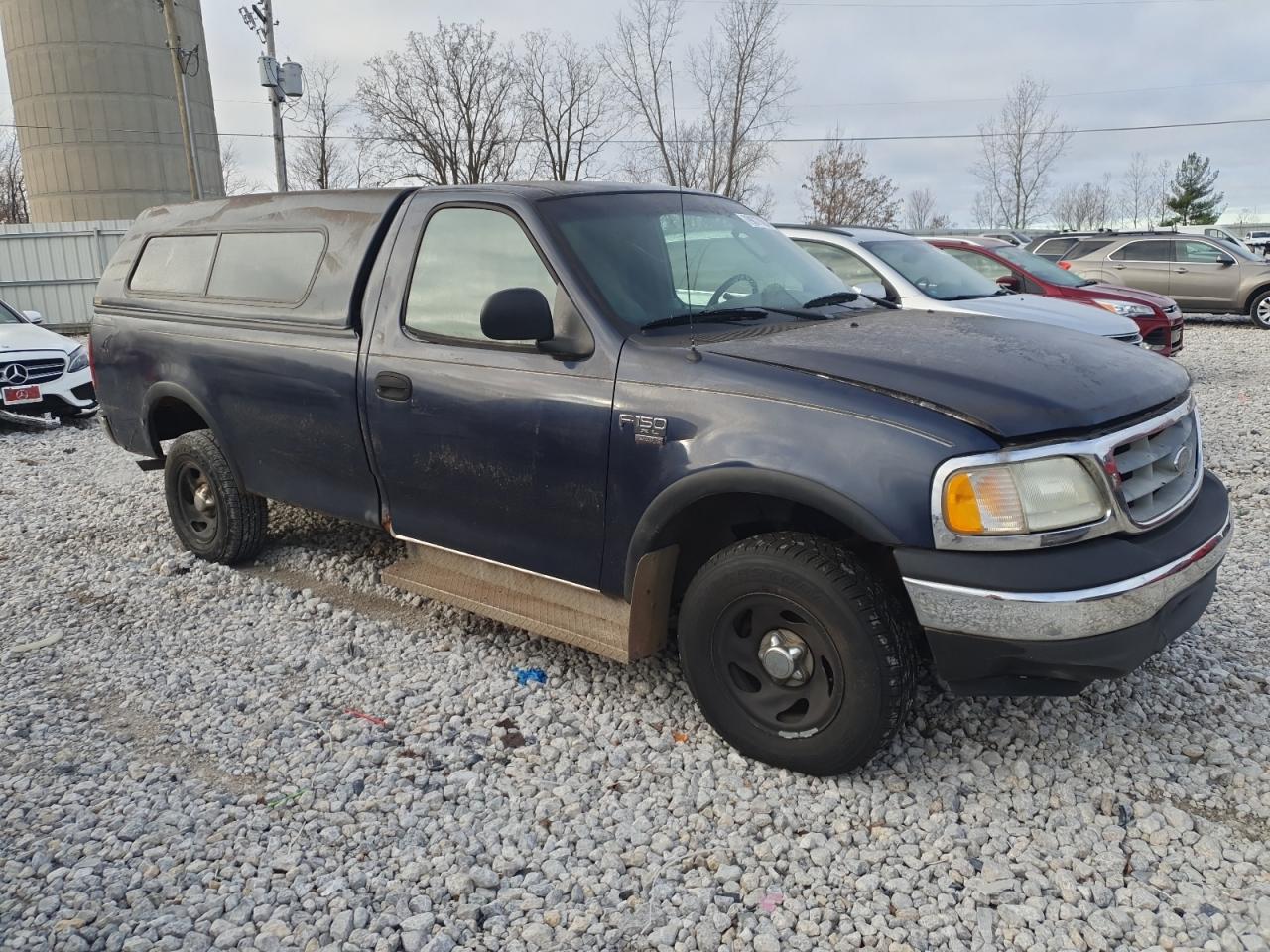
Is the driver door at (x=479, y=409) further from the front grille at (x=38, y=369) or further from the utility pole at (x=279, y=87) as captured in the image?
the utility pole at (x=279, y=87)

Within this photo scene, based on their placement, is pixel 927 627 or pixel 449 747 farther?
pixel 449 747

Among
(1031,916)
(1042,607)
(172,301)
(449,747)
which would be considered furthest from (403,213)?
(1031,916)

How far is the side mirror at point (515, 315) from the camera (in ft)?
11.0

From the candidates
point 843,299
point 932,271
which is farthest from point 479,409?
point 932,271

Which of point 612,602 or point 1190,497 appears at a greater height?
point 1190,497

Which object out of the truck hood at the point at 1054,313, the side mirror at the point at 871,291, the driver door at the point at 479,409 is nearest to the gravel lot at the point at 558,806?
the driver door at the point at 479,409

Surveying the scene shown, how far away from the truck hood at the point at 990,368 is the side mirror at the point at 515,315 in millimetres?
586

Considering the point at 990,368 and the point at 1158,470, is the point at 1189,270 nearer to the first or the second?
the point at 1158,470

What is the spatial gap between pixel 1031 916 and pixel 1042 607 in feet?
2.67

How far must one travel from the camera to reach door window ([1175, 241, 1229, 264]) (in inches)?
642

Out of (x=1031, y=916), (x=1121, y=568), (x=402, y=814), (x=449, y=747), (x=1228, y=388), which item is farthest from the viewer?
(x=1228, y=388)

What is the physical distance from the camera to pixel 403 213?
424cm

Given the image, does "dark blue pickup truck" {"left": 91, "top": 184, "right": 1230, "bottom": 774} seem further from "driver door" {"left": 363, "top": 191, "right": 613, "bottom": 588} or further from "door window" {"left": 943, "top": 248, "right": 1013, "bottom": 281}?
"door window" {"left": 943, "top": 248, "right": 1013, "bottom": 281}

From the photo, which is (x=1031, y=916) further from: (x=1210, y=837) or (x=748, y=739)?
(x=748, y=739)
